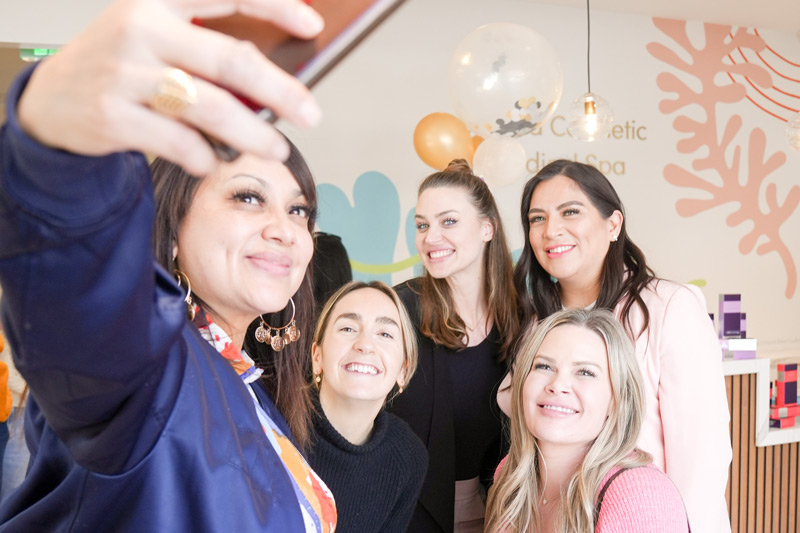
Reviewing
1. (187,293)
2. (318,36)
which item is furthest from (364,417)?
A: (318,36)

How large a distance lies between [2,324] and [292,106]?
26cm

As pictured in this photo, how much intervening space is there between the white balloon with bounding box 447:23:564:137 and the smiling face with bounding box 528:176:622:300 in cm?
63

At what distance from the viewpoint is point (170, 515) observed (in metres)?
0.62

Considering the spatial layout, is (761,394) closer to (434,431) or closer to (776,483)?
(776,483)

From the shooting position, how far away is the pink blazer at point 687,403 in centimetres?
187

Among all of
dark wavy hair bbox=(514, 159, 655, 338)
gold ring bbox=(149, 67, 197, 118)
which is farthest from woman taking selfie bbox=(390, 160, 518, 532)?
gold ring bbox=(149, 67, 197, 118)

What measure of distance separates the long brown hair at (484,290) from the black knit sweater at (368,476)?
1.86 ft

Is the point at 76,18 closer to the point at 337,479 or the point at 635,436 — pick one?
the point at 337,479

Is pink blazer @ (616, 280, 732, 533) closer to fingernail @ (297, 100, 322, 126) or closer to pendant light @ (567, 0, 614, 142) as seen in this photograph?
fingernail @ (297, 100, 322, 126)

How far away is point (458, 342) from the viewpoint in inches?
92.8

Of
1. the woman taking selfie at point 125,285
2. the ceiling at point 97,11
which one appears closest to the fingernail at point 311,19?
the woman taking selfie at point 125,285

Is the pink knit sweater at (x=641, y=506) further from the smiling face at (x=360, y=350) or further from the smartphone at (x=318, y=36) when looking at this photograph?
the smartphone at (x=318, y=36)

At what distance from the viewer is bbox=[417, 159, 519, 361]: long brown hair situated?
2.38m

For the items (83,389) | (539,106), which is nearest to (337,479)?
(83,389)
